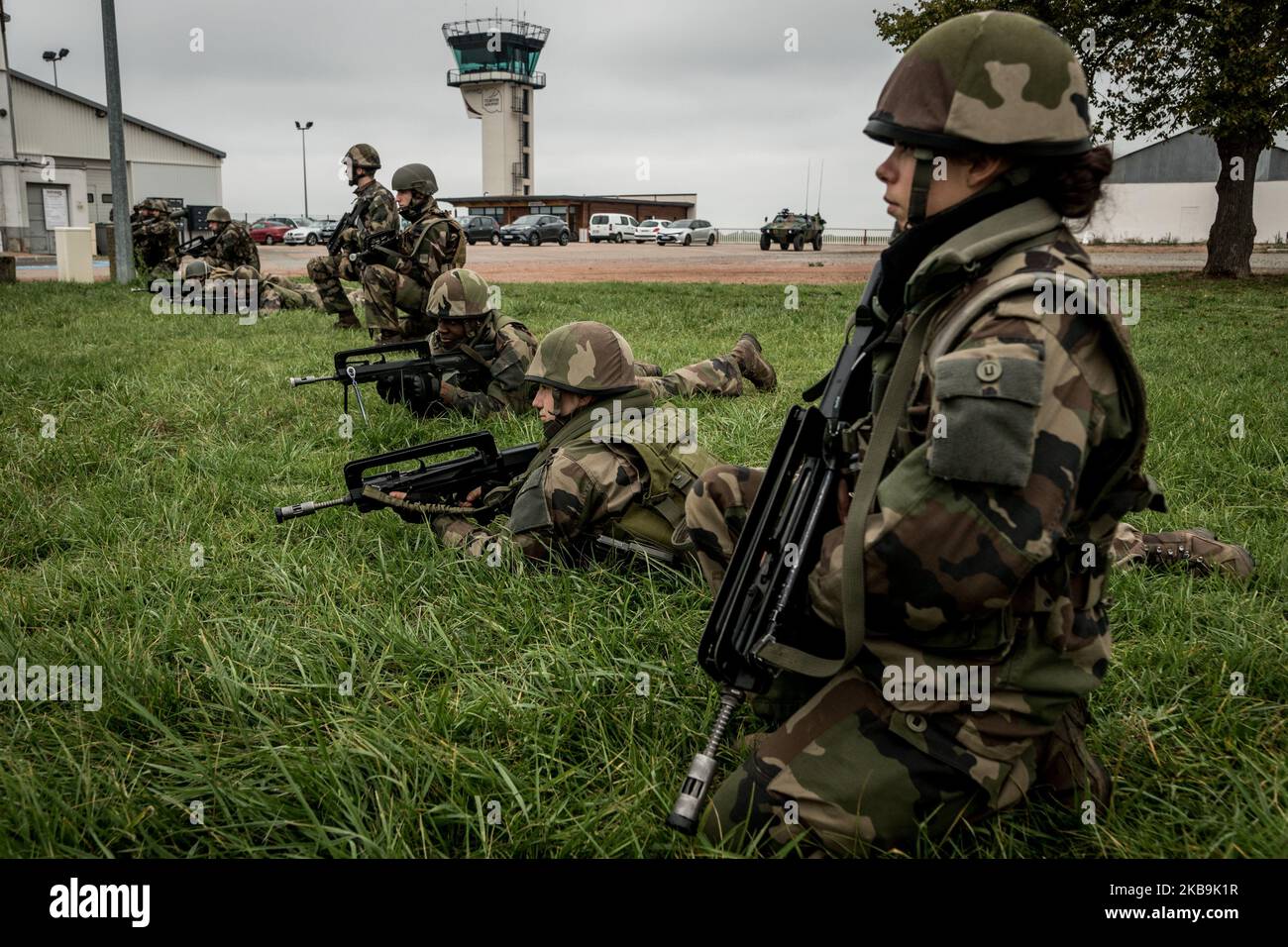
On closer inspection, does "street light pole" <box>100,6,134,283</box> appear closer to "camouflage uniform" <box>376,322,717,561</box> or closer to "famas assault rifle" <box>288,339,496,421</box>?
"famas assault rifle" <box>288,339,496,421</box>

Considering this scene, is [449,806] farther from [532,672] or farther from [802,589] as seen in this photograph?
[802,589]

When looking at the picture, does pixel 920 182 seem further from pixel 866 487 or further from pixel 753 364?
pixel 753 364

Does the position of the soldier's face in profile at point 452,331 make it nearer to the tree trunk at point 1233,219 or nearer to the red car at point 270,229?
the tree trunk at point 1233,219

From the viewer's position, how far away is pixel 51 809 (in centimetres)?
247

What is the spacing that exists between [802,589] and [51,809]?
1929 millimetres

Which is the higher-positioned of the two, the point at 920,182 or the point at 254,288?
the point at 254,288

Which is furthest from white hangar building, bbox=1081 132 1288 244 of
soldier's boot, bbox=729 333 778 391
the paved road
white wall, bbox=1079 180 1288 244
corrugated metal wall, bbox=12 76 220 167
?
soldier's boot, bbox=729 333 778 391

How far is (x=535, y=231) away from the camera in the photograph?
4094 centimetres

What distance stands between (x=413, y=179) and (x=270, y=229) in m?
39.4

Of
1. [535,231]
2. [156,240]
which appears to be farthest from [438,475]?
[535,231]

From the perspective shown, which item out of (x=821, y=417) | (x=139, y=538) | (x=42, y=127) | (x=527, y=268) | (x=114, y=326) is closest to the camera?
(x=821, y=417)

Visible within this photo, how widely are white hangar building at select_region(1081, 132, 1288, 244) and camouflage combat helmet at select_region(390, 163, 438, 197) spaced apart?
1536 inches
